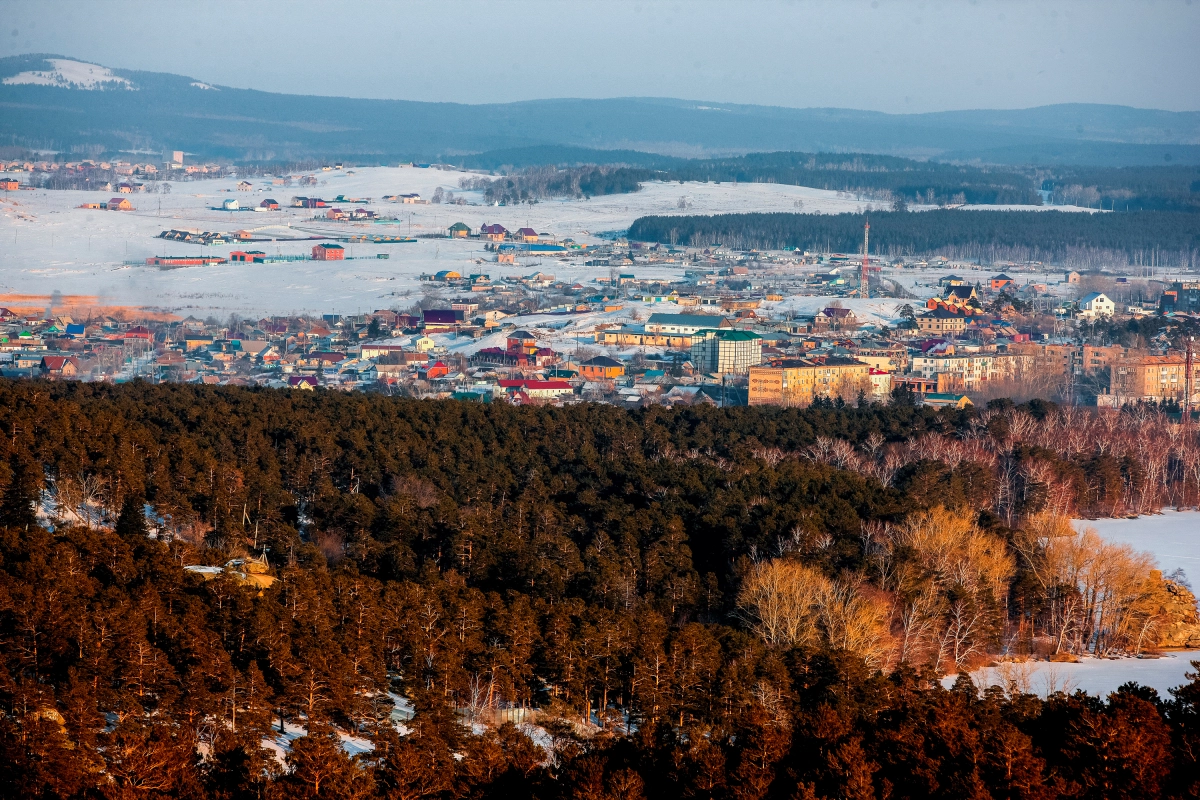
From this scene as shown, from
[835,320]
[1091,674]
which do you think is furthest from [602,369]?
[1091,674]

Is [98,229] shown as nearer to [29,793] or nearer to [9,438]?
[9,438]

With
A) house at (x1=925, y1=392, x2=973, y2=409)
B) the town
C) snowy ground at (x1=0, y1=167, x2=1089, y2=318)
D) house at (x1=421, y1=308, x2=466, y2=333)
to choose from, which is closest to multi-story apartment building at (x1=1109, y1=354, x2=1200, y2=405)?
the town

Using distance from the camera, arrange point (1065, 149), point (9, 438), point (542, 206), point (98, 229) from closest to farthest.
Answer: point (9, 438) < point (98, 229) < point (542, 206) < point (1065, 149)

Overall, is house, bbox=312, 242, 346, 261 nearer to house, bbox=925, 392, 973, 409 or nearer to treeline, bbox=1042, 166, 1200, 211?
house, bbox=925, 392, 973, 409

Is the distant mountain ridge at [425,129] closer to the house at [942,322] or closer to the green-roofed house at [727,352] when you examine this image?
the house at [942,322]

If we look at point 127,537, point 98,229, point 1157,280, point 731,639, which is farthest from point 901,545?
point 98,229

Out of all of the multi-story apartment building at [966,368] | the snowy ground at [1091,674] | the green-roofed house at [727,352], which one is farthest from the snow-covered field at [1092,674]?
the green-roofed house at [727,352]
